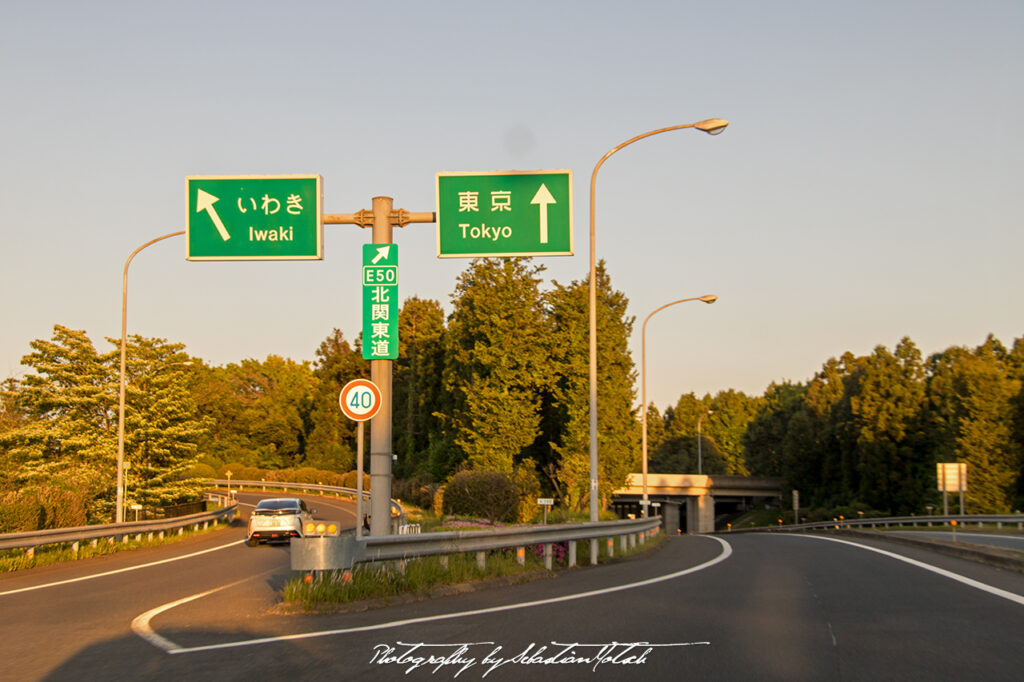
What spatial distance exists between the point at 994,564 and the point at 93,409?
122 ft

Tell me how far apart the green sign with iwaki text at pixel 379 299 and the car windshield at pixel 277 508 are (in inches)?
626

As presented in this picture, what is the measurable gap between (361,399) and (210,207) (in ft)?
15.7

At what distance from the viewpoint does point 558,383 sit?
2088 inches

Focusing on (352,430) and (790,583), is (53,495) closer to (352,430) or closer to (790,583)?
(790,583)

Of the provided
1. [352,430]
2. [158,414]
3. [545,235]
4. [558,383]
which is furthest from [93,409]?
[352,430]

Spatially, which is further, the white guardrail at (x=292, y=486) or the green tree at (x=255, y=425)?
the green tree at (x=255, y=425)

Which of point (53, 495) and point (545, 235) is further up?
point (545, 235)

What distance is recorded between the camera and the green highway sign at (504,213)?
15.3m

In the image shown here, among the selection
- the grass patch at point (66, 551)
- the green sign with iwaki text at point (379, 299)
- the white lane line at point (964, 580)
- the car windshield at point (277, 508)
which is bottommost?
the grass patch at point (66, 551)

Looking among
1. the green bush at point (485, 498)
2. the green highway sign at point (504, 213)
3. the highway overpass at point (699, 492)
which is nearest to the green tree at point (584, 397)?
the green bush at point (485, 498)

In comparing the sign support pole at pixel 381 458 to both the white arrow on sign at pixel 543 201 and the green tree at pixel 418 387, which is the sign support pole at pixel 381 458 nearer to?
the white arrow on sign at pixel 543 201

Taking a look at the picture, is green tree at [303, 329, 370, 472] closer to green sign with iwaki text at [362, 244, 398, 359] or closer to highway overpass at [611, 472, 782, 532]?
highway overpass at [611, 472, 782, 532]

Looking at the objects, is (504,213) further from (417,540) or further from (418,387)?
(418,387)

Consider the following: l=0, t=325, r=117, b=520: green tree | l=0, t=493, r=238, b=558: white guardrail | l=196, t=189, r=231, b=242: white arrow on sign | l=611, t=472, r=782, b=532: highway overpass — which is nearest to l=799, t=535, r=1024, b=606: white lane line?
l=196, t=189, r=231, b=242: white arrow on sign
